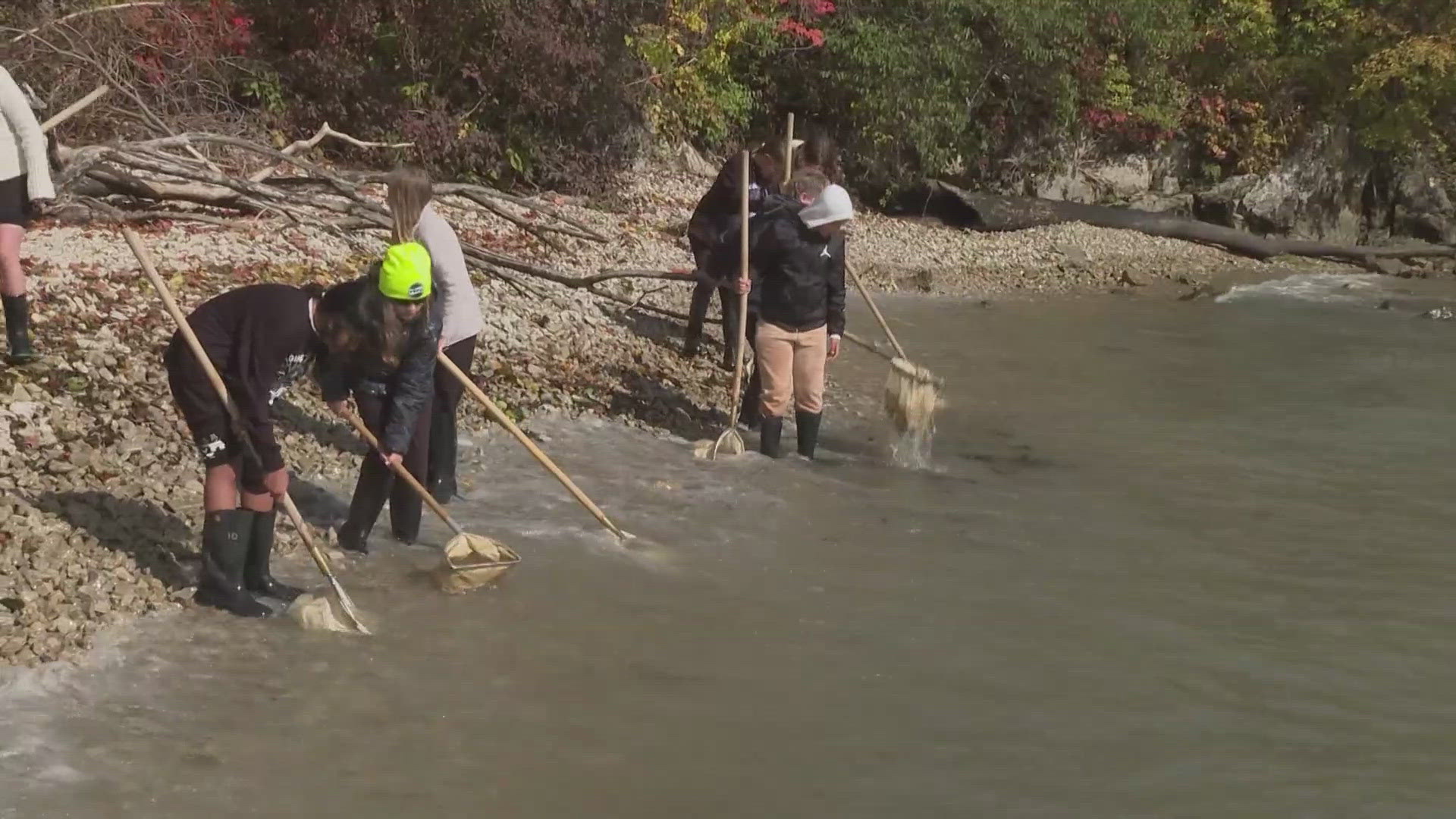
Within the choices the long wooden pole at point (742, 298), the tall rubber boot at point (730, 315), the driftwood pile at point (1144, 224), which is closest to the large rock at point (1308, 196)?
the driftwood pile at point (1144, 224)

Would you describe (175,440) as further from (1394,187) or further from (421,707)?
(1394,187)

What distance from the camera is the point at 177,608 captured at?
5809 mm

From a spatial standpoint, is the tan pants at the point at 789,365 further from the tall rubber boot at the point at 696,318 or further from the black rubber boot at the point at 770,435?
the tall rubber boot at the point at 696,318

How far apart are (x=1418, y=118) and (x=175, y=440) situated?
22.1 meters

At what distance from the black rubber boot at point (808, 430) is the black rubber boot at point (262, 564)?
373 cm

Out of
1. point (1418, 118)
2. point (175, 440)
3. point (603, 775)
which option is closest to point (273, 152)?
point (175, 440)

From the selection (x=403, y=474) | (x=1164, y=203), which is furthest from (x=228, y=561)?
(x=1164, y=203)

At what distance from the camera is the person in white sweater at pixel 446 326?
267 inches

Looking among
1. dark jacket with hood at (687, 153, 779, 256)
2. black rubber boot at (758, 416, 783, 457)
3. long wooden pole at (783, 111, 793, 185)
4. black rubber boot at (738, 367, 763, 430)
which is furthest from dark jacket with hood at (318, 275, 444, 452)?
dark jacket with hood at (687, 153, 779, 256)

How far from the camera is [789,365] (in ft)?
28.9

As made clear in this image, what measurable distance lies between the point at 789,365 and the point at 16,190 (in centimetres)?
428

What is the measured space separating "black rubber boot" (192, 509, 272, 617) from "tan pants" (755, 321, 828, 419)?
371 centimetres

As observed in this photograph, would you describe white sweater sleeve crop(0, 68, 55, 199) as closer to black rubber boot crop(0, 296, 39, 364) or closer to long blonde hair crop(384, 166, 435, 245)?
black rubber boot crop(0, 296, 39, 364)

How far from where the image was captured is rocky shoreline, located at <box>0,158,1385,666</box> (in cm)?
586
